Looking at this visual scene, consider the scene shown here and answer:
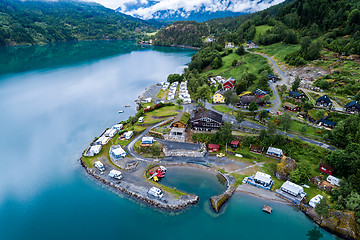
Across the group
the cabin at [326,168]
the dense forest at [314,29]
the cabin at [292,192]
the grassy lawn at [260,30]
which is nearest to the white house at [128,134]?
the cabin at [292,192]

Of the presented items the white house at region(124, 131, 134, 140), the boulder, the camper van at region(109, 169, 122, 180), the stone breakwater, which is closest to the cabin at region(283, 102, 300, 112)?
the boulder

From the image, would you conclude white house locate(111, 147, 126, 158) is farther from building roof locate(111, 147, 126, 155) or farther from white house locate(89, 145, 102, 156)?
white house locate(89, 145, 102, 156)

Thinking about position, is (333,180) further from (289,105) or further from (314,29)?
(314,29)

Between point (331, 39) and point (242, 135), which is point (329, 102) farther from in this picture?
point (331, 39)

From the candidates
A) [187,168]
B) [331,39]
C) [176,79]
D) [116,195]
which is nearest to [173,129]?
[187,168]

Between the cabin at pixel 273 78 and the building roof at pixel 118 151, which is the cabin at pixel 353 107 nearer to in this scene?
the cabin at pixel 273 78

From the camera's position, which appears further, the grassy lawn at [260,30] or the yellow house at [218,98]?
the grassy lawn at [260,30]
